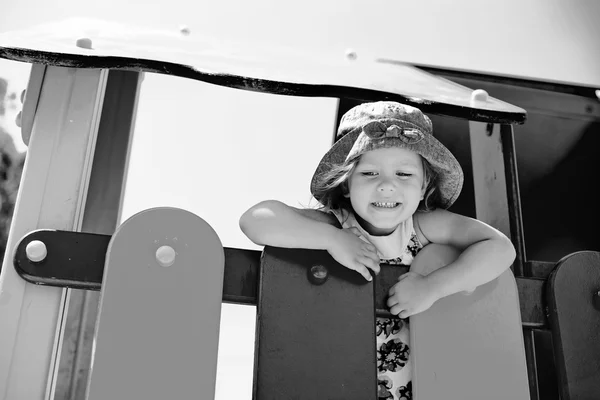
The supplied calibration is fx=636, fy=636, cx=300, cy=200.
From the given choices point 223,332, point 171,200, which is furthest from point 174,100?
point 223,332

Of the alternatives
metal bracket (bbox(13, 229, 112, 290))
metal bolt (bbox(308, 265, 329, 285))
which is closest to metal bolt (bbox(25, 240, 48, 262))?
metal bracket (bbox(13, 229, 112, 290))

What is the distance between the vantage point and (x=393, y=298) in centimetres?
98

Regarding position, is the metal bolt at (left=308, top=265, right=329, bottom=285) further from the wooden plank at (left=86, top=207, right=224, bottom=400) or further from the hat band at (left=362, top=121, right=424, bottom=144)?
the hat band at (left=362, top=121, right=424, bottom=144)

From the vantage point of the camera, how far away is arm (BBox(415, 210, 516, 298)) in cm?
99

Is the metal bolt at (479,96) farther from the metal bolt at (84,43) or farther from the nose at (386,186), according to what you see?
the metal bolt at (84,43)

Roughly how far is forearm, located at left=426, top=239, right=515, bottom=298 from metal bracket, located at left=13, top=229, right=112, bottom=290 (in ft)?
1.64

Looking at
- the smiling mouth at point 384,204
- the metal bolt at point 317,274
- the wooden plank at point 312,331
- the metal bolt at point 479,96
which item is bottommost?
the wooden plank at point 312,331

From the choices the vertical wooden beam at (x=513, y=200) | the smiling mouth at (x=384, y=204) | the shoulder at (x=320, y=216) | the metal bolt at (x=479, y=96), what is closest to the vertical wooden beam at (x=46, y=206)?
the shoulder at (x=320, y=216)

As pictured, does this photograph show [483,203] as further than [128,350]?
Yes

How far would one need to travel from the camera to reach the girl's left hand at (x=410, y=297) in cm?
96

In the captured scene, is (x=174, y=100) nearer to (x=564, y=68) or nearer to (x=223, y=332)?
(x=223, y=332)

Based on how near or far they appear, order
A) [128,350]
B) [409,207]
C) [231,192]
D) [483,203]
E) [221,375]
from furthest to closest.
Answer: [483,203]
[231,192]
[221,375]
[409,207]
[128,350]

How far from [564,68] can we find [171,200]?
1.28 metres

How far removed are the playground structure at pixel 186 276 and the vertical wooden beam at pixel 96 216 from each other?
0.31 m
